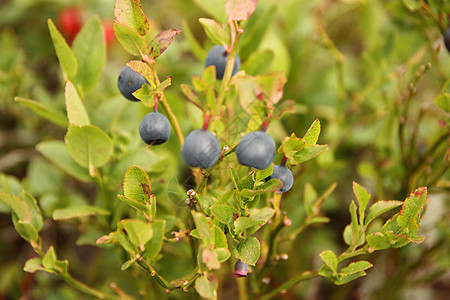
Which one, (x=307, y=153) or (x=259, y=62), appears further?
(x=259, y=62)

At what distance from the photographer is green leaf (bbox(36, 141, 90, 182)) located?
0.77 metres

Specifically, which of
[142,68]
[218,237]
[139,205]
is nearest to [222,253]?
[218,237]

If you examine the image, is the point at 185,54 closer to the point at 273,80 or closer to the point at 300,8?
the point at 300,8

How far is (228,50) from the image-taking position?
1.87 ft

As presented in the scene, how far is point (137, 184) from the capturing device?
21.4 inches

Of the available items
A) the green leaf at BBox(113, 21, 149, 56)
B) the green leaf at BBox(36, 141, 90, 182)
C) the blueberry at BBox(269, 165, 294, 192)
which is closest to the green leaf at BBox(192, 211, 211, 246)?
the blueberry at BBox(269, 165, 294, 192)

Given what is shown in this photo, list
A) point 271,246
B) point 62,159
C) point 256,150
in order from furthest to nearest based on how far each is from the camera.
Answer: point 62,159, point 271,246, point 256,150

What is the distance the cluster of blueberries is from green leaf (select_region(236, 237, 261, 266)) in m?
0.08

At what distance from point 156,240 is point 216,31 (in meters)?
0.28

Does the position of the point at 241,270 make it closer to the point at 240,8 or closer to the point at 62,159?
the point at 240,8

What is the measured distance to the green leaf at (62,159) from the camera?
0.77m

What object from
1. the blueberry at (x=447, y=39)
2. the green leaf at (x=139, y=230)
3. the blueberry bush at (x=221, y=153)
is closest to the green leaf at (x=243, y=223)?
the blueberry bush at (x=221, y=153)

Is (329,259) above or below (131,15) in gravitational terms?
below

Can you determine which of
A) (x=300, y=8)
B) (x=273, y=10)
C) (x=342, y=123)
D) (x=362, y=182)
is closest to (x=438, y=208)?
(x=362, y=182)
